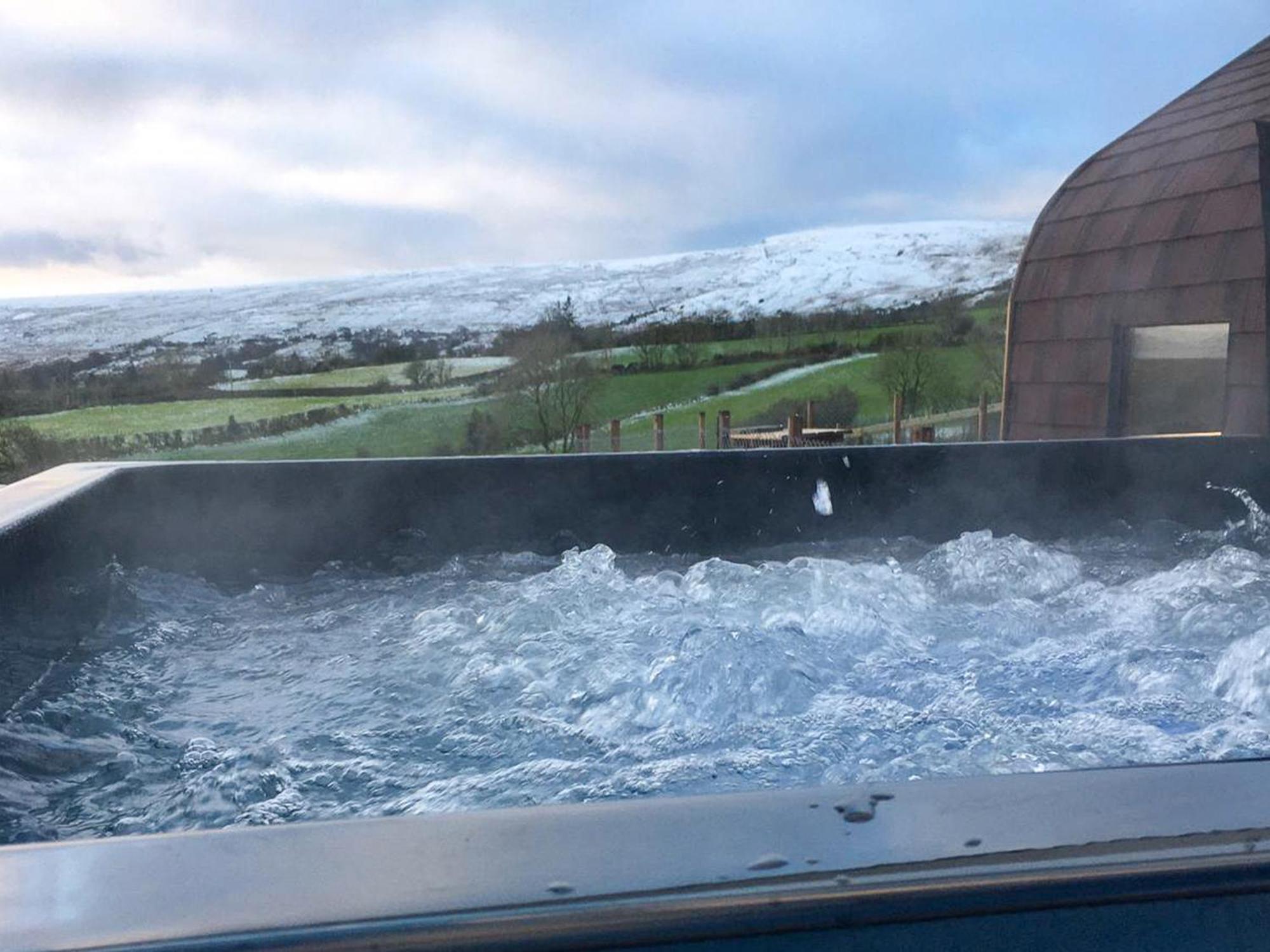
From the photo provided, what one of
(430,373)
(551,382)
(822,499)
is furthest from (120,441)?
(822,499)

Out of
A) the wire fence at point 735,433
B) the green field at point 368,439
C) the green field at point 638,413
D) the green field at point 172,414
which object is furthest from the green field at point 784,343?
the green field at point 172,414

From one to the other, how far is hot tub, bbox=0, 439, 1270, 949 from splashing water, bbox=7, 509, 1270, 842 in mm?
16

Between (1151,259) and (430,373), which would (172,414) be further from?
(1151,259)

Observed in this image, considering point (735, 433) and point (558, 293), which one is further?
point (558, 293)

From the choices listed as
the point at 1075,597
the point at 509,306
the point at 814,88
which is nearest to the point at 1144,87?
the point at 814,88

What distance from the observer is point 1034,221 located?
5410mm

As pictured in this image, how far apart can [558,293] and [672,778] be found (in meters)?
3.29

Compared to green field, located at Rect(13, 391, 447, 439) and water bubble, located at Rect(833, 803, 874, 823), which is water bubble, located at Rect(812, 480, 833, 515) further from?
water bubble, located at Rect(833, 803, 874, 823)

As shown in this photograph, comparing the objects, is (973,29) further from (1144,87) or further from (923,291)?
(1144,87)

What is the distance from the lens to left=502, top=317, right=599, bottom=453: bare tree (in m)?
3.37

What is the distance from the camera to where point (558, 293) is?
4172 mm

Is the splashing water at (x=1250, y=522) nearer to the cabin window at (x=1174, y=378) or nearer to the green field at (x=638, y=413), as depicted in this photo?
the green field at (x=638, y=413)

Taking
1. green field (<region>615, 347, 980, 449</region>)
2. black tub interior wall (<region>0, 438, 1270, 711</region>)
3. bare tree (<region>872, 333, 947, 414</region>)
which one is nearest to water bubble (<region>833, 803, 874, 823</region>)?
black tub interior wall (<region>0, 438, 1270, 711</region>)

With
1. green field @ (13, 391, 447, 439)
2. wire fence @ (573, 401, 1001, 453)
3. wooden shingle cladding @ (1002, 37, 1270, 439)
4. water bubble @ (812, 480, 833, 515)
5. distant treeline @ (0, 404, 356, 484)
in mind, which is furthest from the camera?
wooden shingle cladding @ (1002, 37, 1270, 439)
